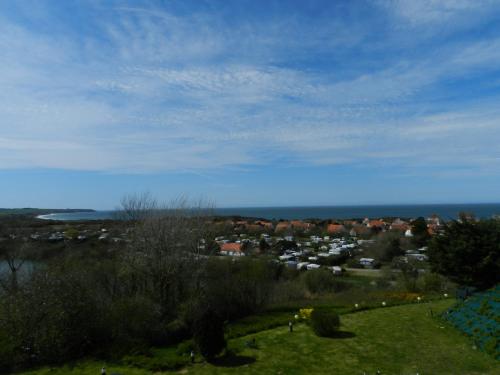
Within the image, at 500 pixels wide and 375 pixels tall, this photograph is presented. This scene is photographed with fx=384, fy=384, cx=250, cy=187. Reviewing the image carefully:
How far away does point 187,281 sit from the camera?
2105 centimetres

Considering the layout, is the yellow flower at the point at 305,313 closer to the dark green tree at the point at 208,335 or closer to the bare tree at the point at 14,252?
the dark green tree at the point at 208,335

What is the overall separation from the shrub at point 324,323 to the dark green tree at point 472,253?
24.9 ft

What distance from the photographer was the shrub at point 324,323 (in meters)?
14.3

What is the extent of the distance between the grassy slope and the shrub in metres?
0.35

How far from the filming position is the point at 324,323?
46.9ft

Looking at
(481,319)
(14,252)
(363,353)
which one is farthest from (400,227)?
(363,353)

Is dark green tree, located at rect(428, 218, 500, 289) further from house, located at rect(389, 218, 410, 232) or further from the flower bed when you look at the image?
house, located at rect(389, 218, 410, 232)

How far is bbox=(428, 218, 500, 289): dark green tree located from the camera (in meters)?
17.6

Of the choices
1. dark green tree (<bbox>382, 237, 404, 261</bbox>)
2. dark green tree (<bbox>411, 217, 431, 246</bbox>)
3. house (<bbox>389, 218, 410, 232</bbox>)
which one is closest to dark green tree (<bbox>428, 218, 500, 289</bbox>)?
dark green tree (<bbox>382, 237, 404, 261</bbox>)

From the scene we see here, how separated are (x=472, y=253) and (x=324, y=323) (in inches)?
340

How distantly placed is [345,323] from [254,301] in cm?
704

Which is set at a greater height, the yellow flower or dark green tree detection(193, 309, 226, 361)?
dark green tree detection(193, 309, 226, 361)

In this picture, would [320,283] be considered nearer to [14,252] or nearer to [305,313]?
[305,313]

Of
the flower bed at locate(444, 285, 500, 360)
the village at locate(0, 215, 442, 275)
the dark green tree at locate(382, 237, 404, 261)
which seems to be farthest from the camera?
the dark green tree at locate(382, 237, 404, 261)
